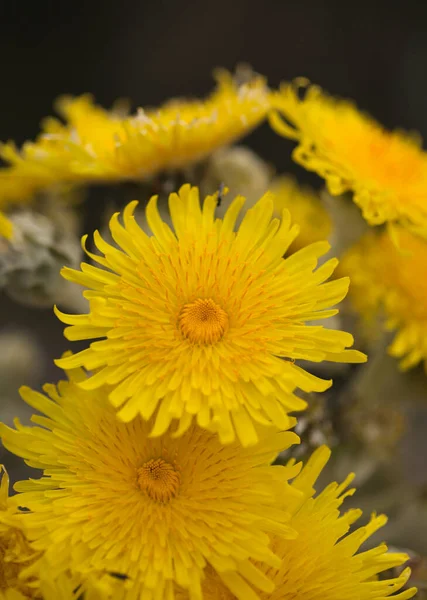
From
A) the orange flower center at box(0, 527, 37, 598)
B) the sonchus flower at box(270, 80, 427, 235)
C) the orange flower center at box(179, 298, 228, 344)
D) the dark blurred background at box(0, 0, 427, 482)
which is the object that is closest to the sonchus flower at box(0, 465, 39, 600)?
the orange flower center at box(0, 527, 37, 598)

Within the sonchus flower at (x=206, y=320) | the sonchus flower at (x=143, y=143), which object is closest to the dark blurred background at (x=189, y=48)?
the sonchus flower at (x=143, y=143)

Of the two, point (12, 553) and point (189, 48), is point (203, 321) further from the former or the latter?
point (189, 48)

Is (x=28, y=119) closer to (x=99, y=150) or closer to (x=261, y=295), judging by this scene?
(x=99, y=150)

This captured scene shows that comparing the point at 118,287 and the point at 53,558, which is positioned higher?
the point at 118,287

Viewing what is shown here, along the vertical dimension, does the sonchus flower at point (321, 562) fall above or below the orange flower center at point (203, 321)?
below

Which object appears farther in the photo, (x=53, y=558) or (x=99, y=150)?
(x=99, y=150)

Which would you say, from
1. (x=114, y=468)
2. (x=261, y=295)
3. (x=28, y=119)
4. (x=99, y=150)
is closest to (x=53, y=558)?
(x=114, y=468)

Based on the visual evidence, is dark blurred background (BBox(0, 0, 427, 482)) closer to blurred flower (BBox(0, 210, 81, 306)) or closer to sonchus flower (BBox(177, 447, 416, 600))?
blurred flower (BBox(0, 210, 81, 306))

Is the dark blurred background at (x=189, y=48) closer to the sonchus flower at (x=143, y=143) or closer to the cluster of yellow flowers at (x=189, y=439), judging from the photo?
the sonchus flower at (x=143, y=143)
